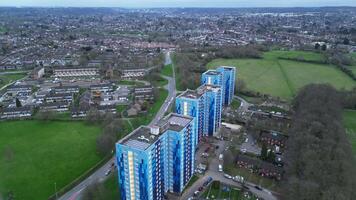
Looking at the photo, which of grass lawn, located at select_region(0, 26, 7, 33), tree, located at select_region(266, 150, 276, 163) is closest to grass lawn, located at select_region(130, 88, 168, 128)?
tree, located at select_region(266, 150, 276, 163)

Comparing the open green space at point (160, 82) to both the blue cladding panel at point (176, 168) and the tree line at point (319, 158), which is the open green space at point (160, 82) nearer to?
the tree line at point (319, 158)

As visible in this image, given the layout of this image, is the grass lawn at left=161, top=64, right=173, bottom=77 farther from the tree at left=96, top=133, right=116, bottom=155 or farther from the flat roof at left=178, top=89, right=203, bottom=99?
the tree at left=96, top=133, right=116, bottom=155

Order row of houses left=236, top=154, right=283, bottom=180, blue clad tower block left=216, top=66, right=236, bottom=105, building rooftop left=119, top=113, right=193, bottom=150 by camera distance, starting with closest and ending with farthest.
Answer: building rooftop left=119, top=113, right=193, bottom=150 → row of houses left=236, top=154, right=283, bottom=180 → blue clad tower block left=216, top=66, right=236, bottom=105

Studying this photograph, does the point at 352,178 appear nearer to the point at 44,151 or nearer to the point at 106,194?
the point at 106,194

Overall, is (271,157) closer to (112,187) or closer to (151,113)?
(112,187)

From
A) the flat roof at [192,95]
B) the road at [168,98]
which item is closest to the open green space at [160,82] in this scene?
the road at [168,98]
